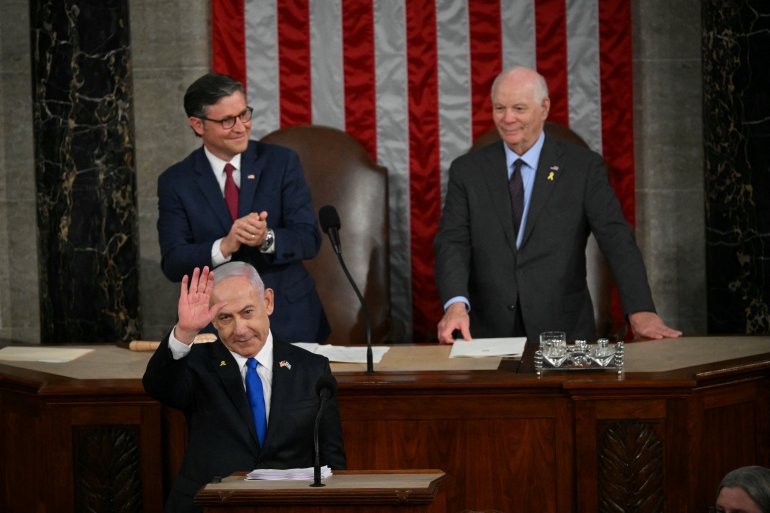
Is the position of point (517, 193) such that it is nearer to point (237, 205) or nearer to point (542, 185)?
point (542, 185)

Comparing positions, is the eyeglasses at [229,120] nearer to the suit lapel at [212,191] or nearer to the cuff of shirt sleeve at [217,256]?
the suit lapel at [212,191]

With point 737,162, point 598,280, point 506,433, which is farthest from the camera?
point 598,280

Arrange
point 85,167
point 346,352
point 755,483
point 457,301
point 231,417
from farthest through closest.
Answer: point 85,167, point 457,301, point 346,352, point 231,417, point 755,483

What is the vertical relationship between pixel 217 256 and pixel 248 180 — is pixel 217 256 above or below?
below

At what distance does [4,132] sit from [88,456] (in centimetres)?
319

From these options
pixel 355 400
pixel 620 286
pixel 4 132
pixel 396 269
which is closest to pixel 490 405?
pixel 355 400

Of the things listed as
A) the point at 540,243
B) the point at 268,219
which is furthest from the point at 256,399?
the point at 540,243

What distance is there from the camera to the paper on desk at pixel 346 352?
4.93 meters

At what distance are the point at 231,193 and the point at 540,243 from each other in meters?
1.34

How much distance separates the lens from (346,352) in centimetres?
506

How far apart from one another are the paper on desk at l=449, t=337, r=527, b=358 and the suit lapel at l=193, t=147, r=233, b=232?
3.62 ft

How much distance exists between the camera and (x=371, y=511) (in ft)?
9.76

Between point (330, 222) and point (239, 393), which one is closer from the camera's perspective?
point (239, 393)

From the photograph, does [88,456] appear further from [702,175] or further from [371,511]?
[702,175]
